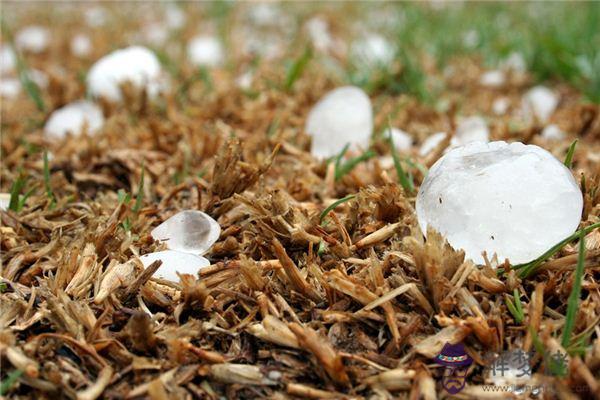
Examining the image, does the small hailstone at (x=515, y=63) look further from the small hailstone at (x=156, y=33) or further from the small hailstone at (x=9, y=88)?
the small hailstone at (x=9, y=88)

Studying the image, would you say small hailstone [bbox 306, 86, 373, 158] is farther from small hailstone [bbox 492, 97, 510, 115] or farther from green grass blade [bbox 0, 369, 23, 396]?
green grass blade [bbox 0, 369, 23, 396]

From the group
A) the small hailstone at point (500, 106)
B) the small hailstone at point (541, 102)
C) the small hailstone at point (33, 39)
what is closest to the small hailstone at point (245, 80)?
the small hailstone at point (500, 106)

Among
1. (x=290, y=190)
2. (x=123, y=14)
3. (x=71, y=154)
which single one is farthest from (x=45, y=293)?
(x=123, y=14)

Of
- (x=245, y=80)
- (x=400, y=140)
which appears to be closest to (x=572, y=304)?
(x=400, y=140)

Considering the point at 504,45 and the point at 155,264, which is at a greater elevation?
the point at 155,264

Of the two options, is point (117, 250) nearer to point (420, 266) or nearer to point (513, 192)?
point (420, 266)

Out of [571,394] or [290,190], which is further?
[290,190]

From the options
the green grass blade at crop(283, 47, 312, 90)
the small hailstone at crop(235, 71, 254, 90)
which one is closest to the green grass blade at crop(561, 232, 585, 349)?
the green grass blade at crop(283, 47, 312, 90)
